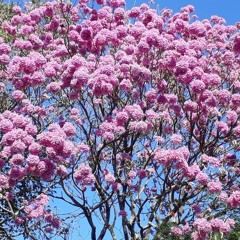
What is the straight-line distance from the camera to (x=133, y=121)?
28.7 ft

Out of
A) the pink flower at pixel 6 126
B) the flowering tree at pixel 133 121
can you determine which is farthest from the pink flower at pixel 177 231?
the pink flower at pixel 6 126

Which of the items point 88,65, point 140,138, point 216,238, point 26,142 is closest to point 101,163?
point 140,138

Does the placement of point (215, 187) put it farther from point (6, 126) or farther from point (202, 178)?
point (6, 126)

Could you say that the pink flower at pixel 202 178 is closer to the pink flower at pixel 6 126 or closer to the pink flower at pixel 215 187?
the pink flower at pixel 215 187

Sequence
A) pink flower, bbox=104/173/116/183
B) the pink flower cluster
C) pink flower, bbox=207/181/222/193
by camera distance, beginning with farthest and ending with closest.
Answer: pink flower, bbox=104/173/116/183
the pink flower cluster
pink flower, bbox=207/181/222/193

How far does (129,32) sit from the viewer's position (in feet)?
32.7

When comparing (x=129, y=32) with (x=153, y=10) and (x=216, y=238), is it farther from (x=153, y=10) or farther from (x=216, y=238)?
(x=216, y=238)

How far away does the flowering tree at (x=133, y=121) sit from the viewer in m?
8.09

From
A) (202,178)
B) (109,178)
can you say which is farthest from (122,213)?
(202,178)

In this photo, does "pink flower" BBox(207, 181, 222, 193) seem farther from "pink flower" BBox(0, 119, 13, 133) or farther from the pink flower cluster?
"pink flower" BBox(0, 119, 13, 133)

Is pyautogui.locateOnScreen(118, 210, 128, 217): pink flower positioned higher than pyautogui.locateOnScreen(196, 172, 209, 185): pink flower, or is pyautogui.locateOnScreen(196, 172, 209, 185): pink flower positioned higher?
pyautogui.locateOnScreen(118, 210, 128, 217): pink flower

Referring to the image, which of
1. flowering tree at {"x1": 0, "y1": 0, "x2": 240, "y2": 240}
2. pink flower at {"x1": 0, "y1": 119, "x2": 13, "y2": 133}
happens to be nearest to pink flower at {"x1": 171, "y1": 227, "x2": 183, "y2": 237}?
flowering tree at {"x1": 0, "y1": 0, "x2": 240, "y2": 240}

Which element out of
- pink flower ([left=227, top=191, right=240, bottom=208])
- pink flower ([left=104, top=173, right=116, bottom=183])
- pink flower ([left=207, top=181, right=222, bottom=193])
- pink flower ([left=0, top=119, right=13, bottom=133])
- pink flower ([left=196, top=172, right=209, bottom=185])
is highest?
pink flower ([left=0, top=119, right=13, bottom=133])

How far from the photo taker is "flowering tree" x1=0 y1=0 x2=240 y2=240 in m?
8.09
